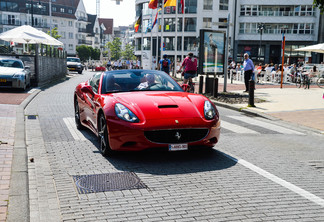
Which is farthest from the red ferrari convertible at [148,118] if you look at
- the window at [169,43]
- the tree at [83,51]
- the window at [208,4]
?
the tree at [83,51]

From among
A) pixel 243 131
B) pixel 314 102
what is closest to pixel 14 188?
pixel 243 131

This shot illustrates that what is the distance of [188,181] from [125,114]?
1439 millimetres

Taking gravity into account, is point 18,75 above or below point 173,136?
above

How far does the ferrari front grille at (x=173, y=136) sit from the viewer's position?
553cm

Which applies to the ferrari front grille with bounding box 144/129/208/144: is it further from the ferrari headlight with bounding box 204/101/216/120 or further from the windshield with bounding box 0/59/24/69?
the windshield with bounding box 0/59/24/69

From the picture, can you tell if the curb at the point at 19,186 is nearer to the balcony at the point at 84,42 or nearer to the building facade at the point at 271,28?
the building facade at the point at 271,28

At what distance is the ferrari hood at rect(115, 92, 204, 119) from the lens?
5.67 metres

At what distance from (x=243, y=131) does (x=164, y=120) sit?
3.81 m

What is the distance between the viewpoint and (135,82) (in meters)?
6.85

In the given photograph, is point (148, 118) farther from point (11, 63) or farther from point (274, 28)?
point (274, 28)

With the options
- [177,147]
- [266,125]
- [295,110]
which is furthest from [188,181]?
[295,110]

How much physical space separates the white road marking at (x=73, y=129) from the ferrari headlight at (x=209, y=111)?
267 cm

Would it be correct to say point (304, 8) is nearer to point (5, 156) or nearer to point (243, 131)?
point (243, 131)

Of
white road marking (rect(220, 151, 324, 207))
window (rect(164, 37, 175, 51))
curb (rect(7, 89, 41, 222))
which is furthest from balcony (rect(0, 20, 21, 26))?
white road marking (rect(220, 151, 324, 207))
